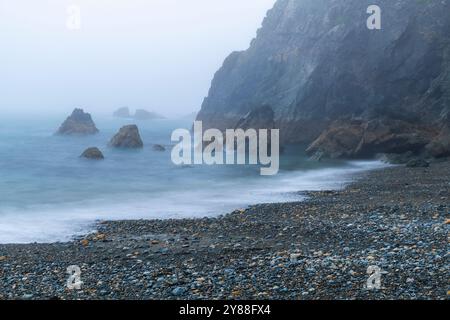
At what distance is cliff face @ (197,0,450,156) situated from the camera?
61094 millimetres

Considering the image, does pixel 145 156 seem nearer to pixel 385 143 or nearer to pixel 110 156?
pixel 110 156

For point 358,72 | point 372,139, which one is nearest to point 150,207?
point 372,139

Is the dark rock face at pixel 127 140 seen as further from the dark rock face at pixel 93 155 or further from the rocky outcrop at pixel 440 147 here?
the rocky outcrop at pixel 440 147

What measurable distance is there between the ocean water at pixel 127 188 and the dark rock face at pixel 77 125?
5069 centimetres

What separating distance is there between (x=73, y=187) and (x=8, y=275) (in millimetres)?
25648

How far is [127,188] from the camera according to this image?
39312 mm

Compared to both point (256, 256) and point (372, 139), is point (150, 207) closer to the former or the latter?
point (256, 256)

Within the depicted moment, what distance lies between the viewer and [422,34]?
230 ft

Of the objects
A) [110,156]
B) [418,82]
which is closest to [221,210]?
[110,156]

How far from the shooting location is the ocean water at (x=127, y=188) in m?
26.1

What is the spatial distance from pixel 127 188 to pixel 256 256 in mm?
25749

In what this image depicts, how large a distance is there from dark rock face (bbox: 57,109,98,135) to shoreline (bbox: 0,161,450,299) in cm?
9593

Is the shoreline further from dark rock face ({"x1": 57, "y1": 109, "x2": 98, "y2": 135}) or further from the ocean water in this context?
dark rock face ({"x1": 57, "y1": 109, "x2": 98, "y2": 135})
